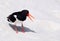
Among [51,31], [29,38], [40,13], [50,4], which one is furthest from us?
[50,4]

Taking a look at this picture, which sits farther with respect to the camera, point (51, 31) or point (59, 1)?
point (59, 1)

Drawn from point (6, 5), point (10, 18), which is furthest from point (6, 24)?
point (6, 5)

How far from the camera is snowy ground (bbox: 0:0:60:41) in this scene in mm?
5086

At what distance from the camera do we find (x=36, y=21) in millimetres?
5715

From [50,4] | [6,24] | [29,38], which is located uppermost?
[50,4]

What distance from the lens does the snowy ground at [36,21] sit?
16.7ft

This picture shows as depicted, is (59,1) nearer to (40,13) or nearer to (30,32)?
(40,13)

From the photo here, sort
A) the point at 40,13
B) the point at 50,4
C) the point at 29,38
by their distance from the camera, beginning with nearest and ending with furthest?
the point at 29,38, the point at 40,13, the point at 50,4

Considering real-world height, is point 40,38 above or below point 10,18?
below

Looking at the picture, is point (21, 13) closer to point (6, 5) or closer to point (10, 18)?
point (10, 18)

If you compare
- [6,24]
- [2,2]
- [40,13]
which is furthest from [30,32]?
[2,2]

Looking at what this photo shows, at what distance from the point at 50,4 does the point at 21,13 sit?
184 centimetres

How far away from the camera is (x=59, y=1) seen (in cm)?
707

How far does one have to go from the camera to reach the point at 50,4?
6.78 meters
